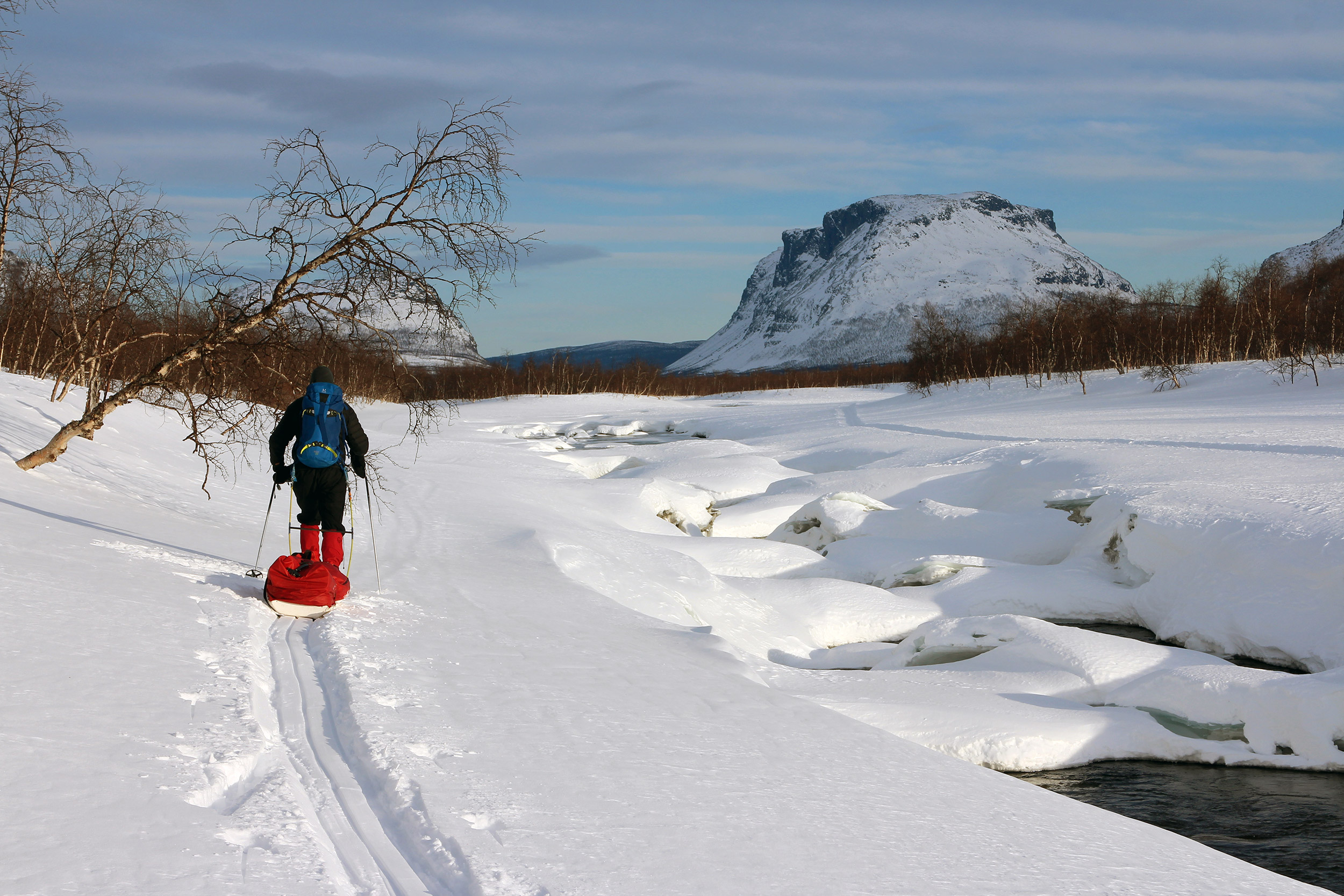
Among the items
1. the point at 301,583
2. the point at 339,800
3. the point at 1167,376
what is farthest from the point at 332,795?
the point at 1167,376

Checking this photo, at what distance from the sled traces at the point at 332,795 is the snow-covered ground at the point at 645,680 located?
0.02 metres

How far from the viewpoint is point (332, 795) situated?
12.9 ft

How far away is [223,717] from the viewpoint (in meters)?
4.54

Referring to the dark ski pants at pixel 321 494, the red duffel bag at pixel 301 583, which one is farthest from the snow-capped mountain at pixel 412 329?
the red duffel bag at pixel 301 583

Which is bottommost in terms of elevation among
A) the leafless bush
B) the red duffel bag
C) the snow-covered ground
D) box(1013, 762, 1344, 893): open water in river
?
box(1013, 762, 1344, 893): open water in river

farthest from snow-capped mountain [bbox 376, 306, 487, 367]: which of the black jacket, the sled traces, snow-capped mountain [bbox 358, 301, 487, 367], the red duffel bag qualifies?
the sled traces

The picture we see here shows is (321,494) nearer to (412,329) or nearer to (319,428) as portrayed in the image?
(319,428)

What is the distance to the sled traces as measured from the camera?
328 cm

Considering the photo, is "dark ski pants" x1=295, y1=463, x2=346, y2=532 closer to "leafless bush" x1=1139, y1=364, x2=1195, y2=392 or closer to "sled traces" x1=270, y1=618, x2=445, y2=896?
"sled traces" x1=270, y1=618, x2=445, y2=896

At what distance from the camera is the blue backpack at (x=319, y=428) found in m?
7.27

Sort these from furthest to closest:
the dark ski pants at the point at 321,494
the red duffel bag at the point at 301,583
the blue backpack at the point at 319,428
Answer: the dark ski pants at the point at 321,494, the blue backpack at the point at 319,428, the red duffel bag at the point at 301,583

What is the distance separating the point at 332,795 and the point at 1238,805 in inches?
262

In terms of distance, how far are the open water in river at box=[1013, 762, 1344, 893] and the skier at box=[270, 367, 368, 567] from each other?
6027mm

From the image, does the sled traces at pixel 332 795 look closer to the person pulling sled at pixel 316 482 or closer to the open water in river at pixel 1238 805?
the person pulling sled at pixel 316 482
